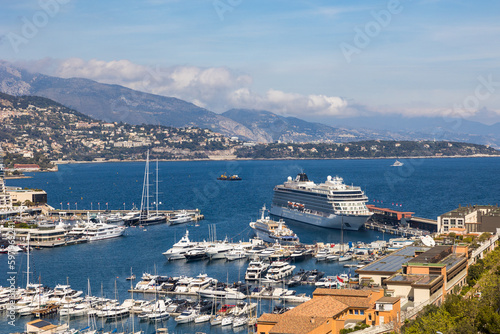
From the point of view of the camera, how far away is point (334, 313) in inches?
773

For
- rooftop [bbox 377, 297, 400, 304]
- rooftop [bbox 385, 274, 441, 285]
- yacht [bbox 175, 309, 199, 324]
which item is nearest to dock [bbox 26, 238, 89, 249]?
yacht [bbox 175, 309, 199, 324]

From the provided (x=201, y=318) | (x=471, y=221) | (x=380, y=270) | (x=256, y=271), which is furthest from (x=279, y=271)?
(x=471, y=221)

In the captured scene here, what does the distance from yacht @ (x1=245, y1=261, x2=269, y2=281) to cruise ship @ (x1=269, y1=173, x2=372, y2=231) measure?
16870mm

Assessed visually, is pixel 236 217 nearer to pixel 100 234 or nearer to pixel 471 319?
pixel 100 234

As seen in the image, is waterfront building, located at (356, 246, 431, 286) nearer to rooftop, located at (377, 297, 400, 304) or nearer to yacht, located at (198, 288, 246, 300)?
rooftop, located at (377, 297, 400, 304)

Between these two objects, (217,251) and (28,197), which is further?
(28,197)

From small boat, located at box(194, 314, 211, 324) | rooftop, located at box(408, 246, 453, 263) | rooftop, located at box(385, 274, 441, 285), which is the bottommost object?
small boat, located at box(194, 314, 211, 324)

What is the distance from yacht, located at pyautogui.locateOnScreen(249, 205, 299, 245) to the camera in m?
48.3

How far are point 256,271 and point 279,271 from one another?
1.30 metres

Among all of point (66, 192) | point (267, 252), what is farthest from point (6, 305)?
point (66, 192)

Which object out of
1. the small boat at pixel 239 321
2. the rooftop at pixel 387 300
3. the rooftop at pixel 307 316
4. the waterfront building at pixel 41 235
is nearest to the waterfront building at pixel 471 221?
the small boat at pixel 239 321

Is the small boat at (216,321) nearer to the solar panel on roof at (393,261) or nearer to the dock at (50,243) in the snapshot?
the solar panel on roof at (393,261)

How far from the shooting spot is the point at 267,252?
4334cm

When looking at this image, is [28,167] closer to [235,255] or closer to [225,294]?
[235,255]
